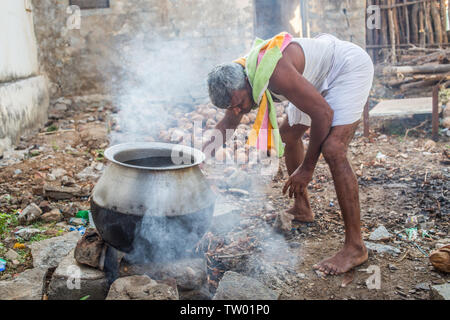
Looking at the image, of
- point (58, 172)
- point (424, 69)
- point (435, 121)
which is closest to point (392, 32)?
point (424, 69)

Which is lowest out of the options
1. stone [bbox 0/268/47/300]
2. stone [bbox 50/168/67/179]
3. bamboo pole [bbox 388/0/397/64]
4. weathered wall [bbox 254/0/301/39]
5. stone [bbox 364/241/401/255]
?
stone [bbox 364/241/401/255]

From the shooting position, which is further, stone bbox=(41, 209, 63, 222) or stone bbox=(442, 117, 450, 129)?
stone bbox=(442, 117, 450, 129)

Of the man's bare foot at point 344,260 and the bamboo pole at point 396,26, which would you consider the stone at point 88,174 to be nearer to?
the man's bare foot at point 344,260

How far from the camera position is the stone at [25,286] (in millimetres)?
2342

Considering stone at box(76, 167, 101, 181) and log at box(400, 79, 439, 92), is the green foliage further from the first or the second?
log at box(400, 79, 439, 92)

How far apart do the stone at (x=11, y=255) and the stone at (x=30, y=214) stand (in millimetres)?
627

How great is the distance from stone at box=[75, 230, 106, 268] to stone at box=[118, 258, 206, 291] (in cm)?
21

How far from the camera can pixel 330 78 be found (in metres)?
2.90

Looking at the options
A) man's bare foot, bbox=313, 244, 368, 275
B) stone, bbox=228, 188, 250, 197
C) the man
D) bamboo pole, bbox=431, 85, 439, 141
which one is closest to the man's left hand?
the man

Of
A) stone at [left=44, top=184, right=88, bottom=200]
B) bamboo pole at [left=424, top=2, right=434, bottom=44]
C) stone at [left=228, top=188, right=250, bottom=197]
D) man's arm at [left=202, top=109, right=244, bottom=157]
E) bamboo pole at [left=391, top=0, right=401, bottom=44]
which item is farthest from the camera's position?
bamboo pole at [left=391, top=0, right=401, bottom=44]

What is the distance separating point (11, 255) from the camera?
2980 millimetres

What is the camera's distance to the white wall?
20.5 ft
